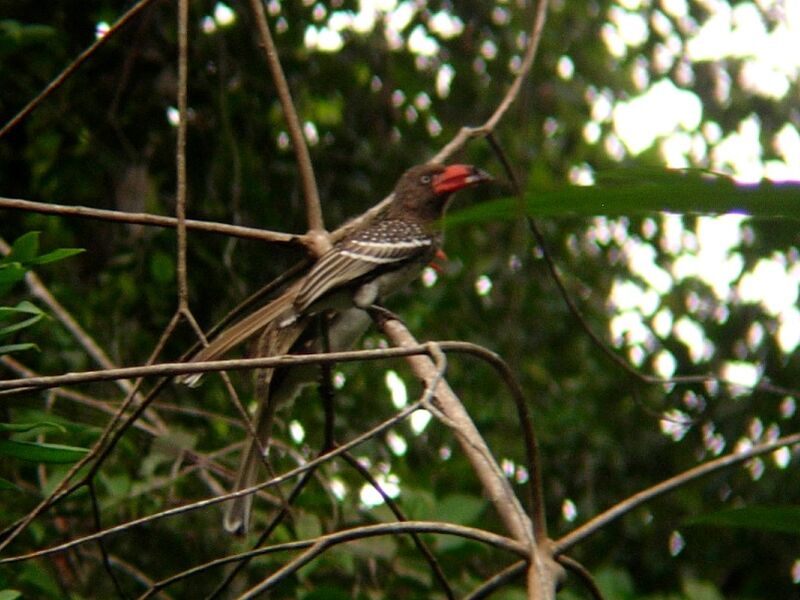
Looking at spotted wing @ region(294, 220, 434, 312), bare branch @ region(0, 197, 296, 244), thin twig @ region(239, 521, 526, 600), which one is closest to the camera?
thin twig @ region(239, 521, 526, 600)

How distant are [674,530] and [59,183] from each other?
11.0 ft

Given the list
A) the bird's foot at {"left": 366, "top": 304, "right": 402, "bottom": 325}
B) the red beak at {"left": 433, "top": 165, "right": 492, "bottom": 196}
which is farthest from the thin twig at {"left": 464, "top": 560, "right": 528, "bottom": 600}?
the red beak at {"left": 433, "top": 165, "right": 492, "bottom": 196}

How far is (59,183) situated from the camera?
4.84 m

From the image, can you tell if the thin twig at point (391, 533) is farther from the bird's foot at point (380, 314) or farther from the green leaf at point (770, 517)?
the bird's foot at point (380, 314)

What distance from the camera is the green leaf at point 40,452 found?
79.0 inches

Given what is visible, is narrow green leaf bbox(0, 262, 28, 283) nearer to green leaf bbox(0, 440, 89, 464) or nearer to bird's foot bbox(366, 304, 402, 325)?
green leaf bbox(0, 440, 89, 464)

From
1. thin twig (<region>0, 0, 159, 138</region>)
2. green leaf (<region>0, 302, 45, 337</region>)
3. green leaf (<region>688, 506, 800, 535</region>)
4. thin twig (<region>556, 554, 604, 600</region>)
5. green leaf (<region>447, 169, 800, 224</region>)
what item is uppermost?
green leaf (<region>447, 169, 800, 224</region>)

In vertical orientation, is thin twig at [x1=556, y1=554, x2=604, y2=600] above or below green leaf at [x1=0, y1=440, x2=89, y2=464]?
below

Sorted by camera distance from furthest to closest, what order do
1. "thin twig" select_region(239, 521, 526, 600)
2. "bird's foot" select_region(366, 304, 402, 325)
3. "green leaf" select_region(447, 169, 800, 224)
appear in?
1. "bird's foot" select_region(366, 304, 402, 325)
2. "thin twig" select_region(239, 521, 526, 600)
3. "green leaf" select_region(447, 169, 800, 224)

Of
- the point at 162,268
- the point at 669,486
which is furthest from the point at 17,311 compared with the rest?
the point at 162,268

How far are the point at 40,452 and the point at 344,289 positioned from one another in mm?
1783

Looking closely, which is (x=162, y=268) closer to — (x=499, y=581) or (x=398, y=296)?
(x=398, y=296)

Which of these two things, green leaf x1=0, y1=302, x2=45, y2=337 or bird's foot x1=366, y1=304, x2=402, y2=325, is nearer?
green leaf x1=0, y1=302, x2=45, y2=337

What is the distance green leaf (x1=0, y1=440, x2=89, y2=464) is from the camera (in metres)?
2.01
